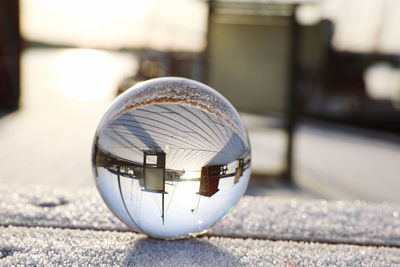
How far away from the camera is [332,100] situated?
298 inches

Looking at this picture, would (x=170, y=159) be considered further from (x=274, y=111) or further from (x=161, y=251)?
(x=274, y=111)

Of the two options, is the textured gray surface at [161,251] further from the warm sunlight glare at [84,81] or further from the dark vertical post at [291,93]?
the warm sunlight glare at [84,81]

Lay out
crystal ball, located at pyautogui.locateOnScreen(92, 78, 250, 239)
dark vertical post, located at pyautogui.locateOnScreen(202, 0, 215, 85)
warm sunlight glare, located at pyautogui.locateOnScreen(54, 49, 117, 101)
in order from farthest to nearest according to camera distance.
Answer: warm sunlight glare, located at pyautogui.locateOnScreen(54, 49, 117, 101), dark vertical post, located at pyautogui.locateOnScreen(202, 0, 215, 85), crystal ball, located at pyautogui.locateOnScreen(92, 78, 250, 239)

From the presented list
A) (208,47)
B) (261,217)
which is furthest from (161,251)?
(208,47)

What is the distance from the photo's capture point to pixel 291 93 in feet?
9.91

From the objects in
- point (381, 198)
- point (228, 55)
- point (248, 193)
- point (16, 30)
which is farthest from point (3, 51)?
point (381, 198)

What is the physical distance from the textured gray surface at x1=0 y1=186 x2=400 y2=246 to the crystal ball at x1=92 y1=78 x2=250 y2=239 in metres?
0.22

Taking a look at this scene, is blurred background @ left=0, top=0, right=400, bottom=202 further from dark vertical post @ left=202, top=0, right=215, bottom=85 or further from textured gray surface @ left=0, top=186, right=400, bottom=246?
textured gray surface @ left=0, top=186, right=400, bottom=246

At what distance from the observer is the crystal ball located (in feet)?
A: 2.83

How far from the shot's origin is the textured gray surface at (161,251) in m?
0.90

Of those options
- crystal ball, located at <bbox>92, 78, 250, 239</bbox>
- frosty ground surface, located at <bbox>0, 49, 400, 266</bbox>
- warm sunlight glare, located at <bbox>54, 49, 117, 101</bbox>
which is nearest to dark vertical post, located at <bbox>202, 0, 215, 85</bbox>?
frosty ground surface, located at <bbox>0, 49, 400, 266</bbox>

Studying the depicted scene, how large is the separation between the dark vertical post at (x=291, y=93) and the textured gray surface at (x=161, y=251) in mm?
2026

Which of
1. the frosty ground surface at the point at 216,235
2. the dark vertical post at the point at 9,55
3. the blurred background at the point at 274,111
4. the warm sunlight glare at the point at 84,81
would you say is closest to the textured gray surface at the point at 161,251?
the frosty ground surface at the point at 216,235

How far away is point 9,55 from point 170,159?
564 centimetres
